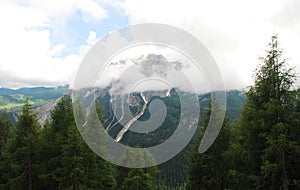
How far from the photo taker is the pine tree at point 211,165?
19.4 metres

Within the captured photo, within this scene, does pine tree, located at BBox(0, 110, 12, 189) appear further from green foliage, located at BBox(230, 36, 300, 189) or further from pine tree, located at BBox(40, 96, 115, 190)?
green foliage, located at BBox(230, 36, 300, 189)

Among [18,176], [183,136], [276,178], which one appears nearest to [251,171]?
[276,178]

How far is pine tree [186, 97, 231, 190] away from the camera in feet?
63.6

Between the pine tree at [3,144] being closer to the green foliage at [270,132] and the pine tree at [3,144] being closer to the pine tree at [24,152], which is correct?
the pine tree at [24,152]

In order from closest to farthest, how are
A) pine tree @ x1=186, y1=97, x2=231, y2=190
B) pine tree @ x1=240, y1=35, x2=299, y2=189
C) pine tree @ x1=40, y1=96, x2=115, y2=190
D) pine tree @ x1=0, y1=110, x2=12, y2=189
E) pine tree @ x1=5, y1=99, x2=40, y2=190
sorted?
pine tree @ x1=240, y1=35, x2=299, y2=189, pine tree @ x1=40, y1=96, x2=115, y2=190, pine tree @ x1=186, y1=97, x2=231, y2=190, pine tree @ x1=5, y1=99, x2=40, y2=190, pine tree @ x1=0, y1=110, x2=12, y2=189

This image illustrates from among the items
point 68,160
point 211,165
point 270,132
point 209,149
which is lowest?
point 68,160

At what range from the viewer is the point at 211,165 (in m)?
19.7

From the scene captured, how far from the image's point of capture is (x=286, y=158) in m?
13.0

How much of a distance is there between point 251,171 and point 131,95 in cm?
725

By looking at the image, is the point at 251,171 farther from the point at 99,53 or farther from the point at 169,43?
the point at 99,53

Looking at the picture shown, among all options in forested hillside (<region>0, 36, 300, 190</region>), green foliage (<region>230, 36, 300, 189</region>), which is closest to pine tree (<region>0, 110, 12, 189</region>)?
forested hillside (<region>0, 36, 300, 190</region>)

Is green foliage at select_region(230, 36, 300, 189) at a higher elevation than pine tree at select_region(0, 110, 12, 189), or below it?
higher

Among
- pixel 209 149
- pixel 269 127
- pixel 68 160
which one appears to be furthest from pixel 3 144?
pixel 269 127

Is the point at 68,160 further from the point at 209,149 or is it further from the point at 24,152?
the point at 209,149
